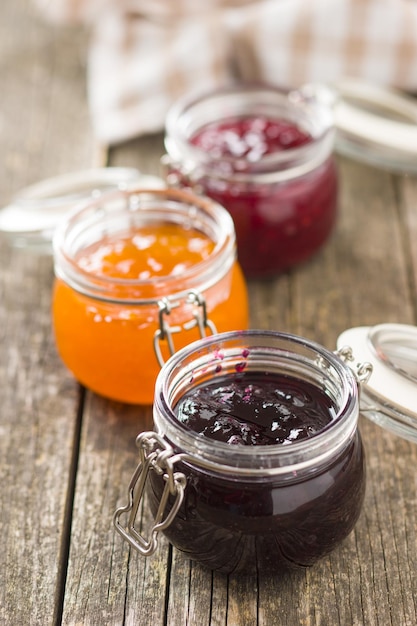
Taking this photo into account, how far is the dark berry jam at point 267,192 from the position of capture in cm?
204

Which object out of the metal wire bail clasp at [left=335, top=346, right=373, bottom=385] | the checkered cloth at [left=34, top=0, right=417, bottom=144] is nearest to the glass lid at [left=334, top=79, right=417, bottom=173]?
the checkered cloth at [left=34, top=0, right=417, bottom=144]

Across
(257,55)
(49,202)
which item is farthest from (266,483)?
(257,55)

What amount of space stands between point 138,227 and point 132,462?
49 cm

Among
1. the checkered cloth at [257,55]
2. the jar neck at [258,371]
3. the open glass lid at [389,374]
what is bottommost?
the checkered cloth at [257,55]

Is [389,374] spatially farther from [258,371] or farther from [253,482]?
[253,482]

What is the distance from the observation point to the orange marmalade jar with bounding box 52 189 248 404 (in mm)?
1697

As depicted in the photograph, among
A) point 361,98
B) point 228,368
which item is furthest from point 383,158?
point 228,368

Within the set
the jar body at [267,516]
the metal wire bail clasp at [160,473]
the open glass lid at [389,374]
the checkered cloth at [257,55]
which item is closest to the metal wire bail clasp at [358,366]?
the open glass lid at [389,374]

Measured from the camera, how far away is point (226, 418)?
140 cm

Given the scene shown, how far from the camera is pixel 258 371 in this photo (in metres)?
1.51

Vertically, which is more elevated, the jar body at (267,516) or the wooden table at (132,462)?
the jar body at (267,516)

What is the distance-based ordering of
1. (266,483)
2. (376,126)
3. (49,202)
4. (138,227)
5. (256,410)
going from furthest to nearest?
(376,126), (49,202), (138,227), (256,410), (266,483)

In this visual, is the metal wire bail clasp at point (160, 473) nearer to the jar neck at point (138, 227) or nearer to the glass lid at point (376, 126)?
the jar neck at point (138, 227)

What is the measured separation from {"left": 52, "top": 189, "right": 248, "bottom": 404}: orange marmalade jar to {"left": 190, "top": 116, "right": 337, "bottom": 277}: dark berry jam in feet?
0.54
